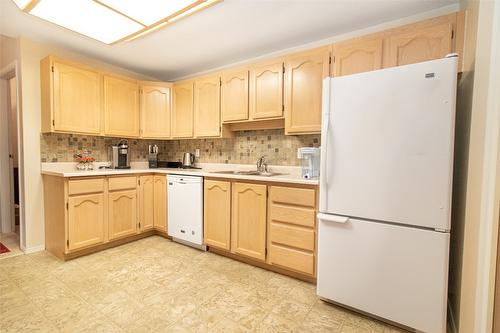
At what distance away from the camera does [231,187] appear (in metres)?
2.48

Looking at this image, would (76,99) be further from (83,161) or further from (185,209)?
(185,209)

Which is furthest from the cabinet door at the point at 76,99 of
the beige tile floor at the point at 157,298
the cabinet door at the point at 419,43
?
the cabinet door at the point at 419,43

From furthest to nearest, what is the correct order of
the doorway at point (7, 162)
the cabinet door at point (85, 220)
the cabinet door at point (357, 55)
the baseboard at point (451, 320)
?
the doorway at point (7, 162) → the cabinet door at point (85, 220) → the cabinet door at point (357, 55) → the baseboard at point (451, 320)

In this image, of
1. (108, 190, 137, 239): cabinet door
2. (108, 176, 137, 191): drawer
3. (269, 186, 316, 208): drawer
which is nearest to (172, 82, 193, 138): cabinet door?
(108, 176, 137, 191): drawer

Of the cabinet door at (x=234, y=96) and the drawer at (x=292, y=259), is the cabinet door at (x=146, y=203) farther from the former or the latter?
the drawer at (x=292, y=259)

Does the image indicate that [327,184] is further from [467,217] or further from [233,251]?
[233,251]

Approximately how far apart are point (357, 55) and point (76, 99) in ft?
9.58

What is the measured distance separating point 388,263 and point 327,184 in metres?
0.61

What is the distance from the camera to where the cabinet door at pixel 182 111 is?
323cm

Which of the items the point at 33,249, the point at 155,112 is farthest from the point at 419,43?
the point at 33,249

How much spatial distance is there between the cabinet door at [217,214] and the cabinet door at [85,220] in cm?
114

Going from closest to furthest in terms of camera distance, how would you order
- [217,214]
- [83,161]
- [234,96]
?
1. [217,214]
2. [234,96]
3. [83,161]

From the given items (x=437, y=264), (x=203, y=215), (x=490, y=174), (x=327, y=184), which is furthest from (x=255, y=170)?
(x=490, y=174)

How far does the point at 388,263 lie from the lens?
4.93ft
